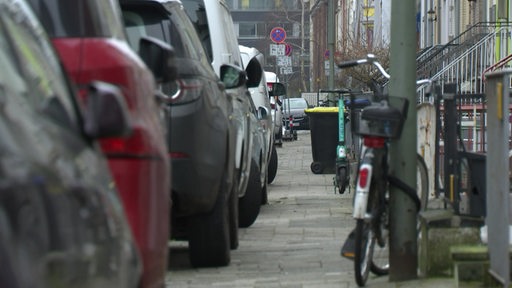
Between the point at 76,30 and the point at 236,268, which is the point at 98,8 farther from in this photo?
the point at 236,268

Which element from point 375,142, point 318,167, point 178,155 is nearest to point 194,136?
point 178,155

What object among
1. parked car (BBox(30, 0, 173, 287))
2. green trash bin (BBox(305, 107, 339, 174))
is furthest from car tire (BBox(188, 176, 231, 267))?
green trash bin (BBox(305, 107, 339, 174))

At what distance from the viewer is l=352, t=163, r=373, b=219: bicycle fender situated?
715 centimetres

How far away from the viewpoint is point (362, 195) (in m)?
7.18

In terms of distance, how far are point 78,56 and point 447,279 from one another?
334 centimetres

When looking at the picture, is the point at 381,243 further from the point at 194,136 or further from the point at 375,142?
the point at 194,136

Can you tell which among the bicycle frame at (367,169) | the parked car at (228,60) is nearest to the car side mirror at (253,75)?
the parked car at (228,60)

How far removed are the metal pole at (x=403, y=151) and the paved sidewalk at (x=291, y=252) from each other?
0.21 m

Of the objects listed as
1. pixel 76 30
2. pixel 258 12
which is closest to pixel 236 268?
pixel 76 30

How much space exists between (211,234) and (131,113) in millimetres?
3615

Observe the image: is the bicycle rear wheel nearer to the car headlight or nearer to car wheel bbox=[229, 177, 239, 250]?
car wheel bbox=[229, 177, 239, 250]

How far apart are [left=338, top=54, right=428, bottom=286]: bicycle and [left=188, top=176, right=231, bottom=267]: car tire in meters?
1.12

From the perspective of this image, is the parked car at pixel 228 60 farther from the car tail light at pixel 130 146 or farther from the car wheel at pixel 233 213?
the car tail light at pixel 130 146

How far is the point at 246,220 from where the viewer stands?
449 inches
